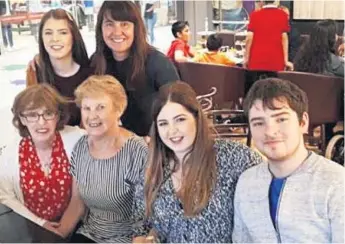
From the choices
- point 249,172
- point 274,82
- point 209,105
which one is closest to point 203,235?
point 249,172

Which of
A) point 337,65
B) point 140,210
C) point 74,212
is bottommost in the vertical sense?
point 74,212

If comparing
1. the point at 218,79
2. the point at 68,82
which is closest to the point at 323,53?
the point at 218,79

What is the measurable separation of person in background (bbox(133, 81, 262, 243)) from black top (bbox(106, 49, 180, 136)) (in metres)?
0.60

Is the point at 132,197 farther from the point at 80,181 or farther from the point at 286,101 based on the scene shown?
the point at 286,101

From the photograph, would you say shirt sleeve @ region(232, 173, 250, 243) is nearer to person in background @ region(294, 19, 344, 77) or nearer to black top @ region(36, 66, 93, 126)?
black top @ region(36, 66, 93, 126)

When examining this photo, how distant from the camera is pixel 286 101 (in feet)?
4.41

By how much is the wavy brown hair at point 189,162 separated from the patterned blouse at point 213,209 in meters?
0.02

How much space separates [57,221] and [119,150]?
0.39m

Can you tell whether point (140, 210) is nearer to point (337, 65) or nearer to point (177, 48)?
point (337, 65)

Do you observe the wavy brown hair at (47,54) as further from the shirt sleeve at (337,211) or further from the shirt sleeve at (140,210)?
the shirt sleeve at (337,211)

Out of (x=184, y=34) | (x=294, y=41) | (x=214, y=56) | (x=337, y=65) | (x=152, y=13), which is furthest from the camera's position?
(x=294, y=41)

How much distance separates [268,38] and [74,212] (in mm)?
2704

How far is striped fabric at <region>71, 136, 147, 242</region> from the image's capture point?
5.81 ft

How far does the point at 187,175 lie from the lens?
152 centimetres
